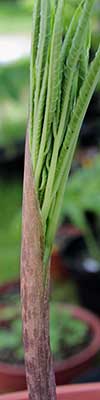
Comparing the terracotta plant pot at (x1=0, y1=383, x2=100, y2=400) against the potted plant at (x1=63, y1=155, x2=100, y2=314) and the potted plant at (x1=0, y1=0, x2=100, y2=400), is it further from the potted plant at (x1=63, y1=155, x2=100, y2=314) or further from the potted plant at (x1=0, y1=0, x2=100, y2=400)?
the potted plant at (x1=63, y1=155, x2=100, y2=314)

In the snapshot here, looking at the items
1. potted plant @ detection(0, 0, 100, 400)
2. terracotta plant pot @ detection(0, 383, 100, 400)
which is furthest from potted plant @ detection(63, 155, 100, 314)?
potted plant @ detection(0, 0, 100, 400)

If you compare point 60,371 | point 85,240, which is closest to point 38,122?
point 60,371

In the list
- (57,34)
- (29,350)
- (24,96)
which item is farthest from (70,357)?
(24,96)

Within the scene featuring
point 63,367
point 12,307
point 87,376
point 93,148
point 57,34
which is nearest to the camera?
point 57,34

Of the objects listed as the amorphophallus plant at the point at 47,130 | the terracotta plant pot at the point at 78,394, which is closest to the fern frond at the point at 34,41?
the amorphophallus plant at the point at 47,130

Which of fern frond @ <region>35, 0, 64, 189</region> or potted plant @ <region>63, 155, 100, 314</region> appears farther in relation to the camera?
potted plant @ <region>63, 155, 100, 314</region>

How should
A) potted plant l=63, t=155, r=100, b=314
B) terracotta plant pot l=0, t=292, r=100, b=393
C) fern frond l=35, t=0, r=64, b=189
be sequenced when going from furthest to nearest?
1. potted plant l=63, t=155, r=100, b=314
2. terracotta plant pot l=0, t=292, r=100, b=393
3. fern frond l=35, t=0, r=64, b=189

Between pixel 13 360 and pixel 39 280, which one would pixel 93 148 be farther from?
pixel 39 280
